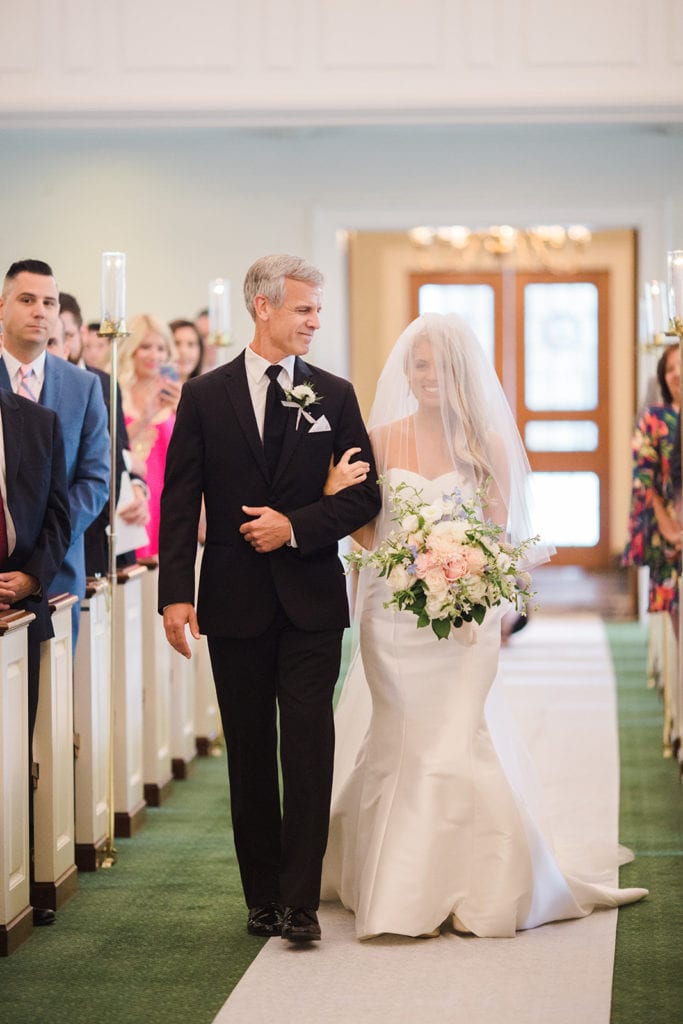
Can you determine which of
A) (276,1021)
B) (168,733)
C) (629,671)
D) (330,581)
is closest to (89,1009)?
(276,1021)

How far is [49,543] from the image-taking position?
454 cm

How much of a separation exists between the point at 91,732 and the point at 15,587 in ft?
3.79

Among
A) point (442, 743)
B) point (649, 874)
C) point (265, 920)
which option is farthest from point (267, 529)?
point (649, 874)

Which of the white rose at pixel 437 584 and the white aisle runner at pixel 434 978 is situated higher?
the white rose at pixel 437 584

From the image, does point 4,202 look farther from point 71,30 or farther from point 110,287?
point 110,287

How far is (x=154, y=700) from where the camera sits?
21.0 ft

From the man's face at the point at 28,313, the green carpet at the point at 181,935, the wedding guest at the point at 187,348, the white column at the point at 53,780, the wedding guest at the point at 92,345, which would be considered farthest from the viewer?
the wedding guest at the point at 187,348

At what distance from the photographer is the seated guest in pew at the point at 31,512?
446cm

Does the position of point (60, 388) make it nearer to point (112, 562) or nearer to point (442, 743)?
point (112, 562)

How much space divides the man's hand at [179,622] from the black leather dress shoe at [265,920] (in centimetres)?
82

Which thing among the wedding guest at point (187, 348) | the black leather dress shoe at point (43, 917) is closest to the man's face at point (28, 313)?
the black leather dress shoe at point (43, 917)

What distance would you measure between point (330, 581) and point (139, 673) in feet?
6.58

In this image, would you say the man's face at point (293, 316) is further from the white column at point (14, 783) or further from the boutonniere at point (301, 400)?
the white column at point (14, 783)

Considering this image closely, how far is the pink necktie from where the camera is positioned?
203 inches
